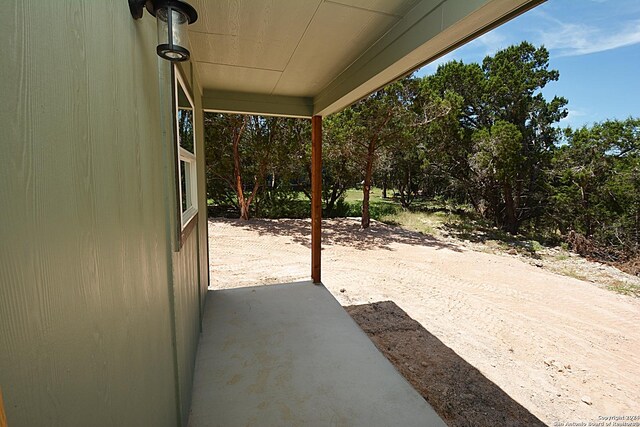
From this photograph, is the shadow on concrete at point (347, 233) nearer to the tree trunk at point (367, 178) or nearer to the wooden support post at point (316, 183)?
the tree trunk at point (367, 178)

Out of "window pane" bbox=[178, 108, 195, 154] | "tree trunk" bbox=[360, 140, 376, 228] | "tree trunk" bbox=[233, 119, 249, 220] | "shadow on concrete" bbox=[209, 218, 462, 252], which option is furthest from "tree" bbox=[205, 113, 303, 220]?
"window pane" bbox=[178, 108, 195, 154]

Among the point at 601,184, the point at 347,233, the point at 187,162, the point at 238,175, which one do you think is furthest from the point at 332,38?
the point at 601,184

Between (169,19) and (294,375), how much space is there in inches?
89.2

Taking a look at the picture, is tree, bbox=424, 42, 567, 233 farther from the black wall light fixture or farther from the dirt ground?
the black wall light fixture

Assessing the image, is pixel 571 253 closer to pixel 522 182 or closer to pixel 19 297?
pixel 522 182

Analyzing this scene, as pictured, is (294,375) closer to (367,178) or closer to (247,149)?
(367,178)

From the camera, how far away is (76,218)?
1.81 feet

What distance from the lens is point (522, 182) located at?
34.9ft

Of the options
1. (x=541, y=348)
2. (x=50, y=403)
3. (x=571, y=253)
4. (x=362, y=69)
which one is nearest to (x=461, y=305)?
(x=541, y=348)

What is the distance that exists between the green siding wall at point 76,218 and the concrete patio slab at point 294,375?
39.3 inches

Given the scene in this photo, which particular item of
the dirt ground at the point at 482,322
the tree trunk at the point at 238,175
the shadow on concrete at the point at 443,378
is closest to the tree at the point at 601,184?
the dirt ground at the point at 482,322

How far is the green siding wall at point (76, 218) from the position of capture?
0.38m

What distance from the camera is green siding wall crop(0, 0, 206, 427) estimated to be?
14.8 inches

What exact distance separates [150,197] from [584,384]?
3.88 m
